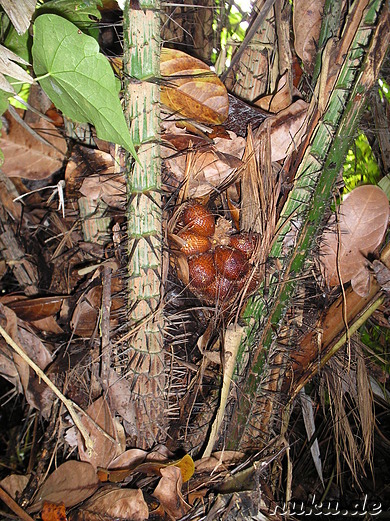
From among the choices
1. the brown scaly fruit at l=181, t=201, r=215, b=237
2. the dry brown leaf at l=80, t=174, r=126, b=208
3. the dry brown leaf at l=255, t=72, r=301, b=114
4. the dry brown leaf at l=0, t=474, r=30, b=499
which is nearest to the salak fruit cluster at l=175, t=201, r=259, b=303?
the brown scaly fruit at l=181, t=201, r=215, b=237

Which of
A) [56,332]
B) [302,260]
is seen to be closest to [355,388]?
[302,260]

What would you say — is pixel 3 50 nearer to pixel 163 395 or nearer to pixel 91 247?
pixel 91 247

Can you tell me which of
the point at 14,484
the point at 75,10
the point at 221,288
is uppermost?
the point at 75,10

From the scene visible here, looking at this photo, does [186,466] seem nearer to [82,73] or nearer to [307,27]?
[82,73]

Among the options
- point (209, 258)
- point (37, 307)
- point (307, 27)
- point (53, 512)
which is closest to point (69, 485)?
point (53, 512)

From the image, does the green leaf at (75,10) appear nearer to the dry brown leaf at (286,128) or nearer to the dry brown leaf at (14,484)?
the dry brown leaf at (286,128)

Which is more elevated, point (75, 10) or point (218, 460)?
point (75, 10)

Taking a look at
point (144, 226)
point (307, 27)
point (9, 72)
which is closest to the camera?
point (9, 72)

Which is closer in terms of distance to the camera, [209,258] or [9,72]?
[9,72]
